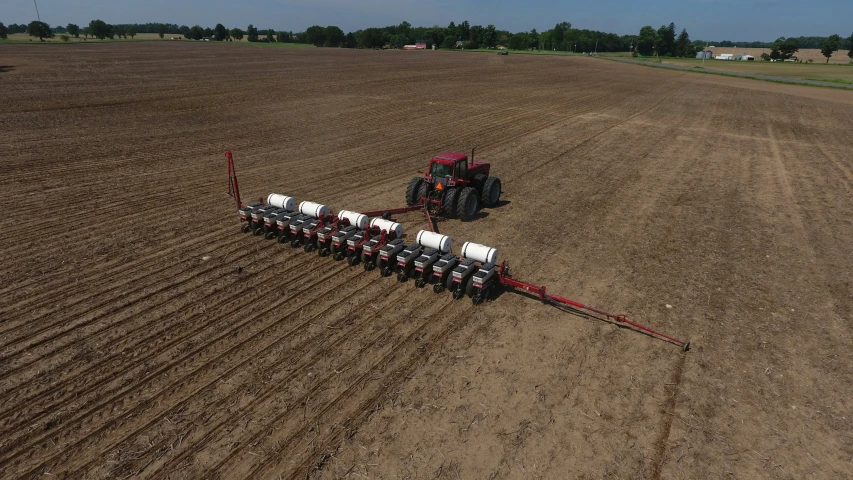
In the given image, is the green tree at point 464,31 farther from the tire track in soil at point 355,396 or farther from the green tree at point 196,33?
the tire track in soil at point 355,396

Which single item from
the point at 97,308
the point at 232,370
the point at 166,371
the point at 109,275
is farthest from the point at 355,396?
the point at 109,275

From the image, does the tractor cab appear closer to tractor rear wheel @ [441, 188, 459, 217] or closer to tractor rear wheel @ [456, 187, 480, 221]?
tractor rear wheel @ [441, 188, 459, 217]

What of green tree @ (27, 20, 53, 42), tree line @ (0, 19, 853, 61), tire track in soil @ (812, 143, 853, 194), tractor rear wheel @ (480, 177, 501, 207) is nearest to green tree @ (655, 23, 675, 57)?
tree line @ (0, 19, 853, 61)

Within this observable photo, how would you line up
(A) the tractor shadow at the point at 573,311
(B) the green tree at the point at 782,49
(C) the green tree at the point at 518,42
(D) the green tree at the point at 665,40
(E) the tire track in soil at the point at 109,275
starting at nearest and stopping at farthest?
(A) the tractor shadow at the point at 573,311 < (E) the tire track in soil at the point at 109,275 < (B) the green tree at the point at 782,49 < (D) the green tree at the point at 665,40 < (C) the green tree at the point at 518,42

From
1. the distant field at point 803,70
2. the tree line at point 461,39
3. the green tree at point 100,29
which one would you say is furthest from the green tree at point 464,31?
the green tree at point 100,29

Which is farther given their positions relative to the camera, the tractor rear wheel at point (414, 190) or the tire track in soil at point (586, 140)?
the tire track in soil at point (586, 140)

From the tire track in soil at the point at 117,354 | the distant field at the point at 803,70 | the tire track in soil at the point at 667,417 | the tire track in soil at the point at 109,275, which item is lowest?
the tire track in soil at the point at 667,417

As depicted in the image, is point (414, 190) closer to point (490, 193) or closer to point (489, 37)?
point (490, 193)

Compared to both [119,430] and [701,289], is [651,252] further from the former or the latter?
[119,430]
